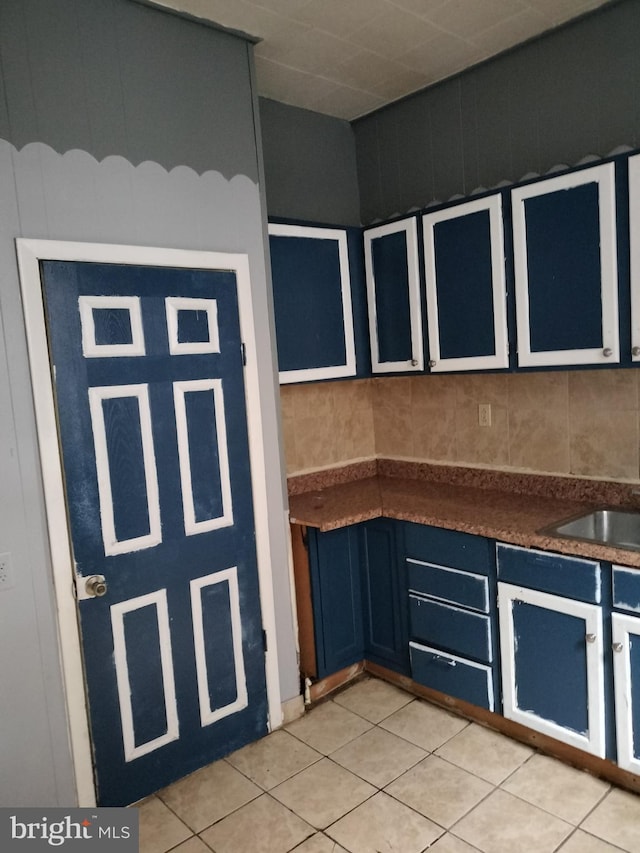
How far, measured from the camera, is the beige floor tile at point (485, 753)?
91.1 inches

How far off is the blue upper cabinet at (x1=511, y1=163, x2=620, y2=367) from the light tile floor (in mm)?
1545

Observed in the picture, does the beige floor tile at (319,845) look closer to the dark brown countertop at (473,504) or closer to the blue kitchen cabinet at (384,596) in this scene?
the blue kitchen cabinet at (384,596)

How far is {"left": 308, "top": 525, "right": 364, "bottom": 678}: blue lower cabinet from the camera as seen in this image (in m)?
2.83

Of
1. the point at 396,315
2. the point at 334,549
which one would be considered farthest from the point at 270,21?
the point at 334,549

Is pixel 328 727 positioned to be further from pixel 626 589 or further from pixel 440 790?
pixel 626 589

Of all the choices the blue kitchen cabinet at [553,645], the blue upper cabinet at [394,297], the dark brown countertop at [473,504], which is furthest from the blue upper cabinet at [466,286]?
the blue kitchen cabinet at [553,645]

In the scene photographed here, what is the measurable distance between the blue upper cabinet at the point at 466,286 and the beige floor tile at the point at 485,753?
1516 mm

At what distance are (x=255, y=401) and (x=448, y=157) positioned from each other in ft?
4.98

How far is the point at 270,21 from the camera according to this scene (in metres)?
2.33

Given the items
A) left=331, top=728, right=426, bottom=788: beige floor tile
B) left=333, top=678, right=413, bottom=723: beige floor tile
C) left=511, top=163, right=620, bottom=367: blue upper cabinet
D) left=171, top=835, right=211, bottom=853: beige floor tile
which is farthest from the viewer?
left=333, top=678, right=413, bottom=723: beige floor tile

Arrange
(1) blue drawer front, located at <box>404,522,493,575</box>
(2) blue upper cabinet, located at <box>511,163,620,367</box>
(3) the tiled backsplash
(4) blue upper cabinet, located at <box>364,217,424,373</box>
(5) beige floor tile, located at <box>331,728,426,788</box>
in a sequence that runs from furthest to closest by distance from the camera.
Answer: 1. (4) blue upper cabinet, located at <box>364,217,424,373</box>
2. (3) the tiled backsplash
3. (1) blue drawer front, located at <box>404,522,493,575</box>
4. (5) beige floor tile, located at <box>331,728,426,788</box>
5. (2) blue upper cabinet, located at <box>511,163,620,367</box>

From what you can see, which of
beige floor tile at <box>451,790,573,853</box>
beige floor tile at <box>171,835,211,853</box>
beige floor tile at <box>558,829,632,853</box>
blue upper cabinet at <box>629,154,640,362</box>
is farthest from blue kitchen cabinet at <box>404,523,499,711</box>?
beige floor tile at <box>171,835,211,853</box>

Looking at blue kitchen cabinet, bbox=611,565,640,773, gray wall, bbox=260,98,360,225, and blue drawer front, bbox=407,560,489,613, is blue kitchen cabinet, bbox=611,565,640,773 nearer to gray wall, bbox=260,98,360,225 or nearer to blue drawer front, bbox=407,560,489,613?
blue drawer front, bbox=407,560,489,613

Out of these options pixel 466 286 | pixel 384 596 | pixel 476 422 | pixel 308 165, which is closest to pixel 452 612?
pixel 384 596
